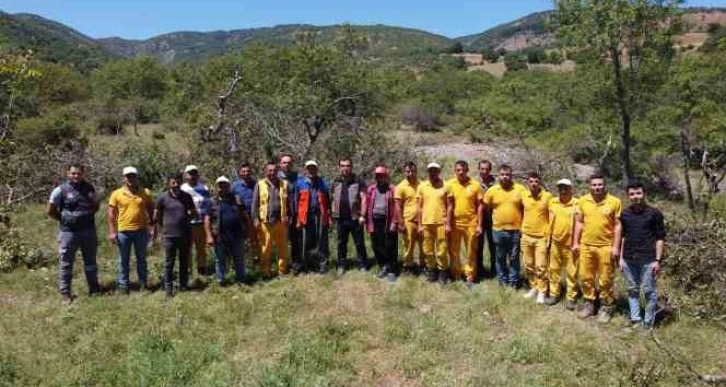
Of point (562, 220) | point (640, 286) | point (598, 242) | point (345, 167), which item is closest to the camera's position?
point (640, 286)

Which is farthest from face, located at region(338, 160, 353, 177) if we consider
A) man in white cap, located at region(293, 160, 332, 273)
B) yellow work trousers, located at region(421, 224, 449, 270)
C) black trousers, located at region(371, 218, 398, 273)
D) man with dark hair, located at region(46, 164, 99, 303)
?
man with dark hair, located at region(46, 164, 99, 303)

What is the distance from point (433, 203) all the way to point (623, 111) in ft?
54.5

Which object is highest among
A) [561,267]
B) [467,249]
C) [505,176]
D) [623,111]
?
[623,111]

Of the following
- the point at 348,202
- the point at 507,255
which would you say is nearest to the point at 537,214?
the point at 507,255

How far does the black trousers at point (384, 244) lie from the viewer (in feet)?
28.2

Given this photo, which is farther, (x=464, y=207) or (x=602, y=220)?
(x=464, y=207)

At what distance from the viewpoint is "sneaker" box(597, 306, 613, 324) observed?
723 centimetres

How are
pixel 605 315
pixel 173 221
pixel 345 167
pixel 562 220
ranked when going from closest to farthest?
pixel 605 315, pixel 562 220, pixel 173 221, pixel 345 167

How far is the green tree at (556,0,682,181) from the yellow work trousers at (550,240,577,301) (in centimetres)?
1493

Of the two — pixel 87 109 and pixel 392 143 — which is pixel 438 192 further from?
pixel 87 109

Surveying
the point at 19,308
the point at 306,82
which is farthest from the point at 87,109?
the point at 19,308

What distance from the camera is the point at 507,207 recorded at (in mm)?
7973

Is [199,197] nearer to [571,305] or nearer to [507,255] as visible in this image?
[507,255]

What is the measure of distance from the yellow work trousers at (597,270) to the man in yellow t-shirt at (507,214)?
3.20 ft
